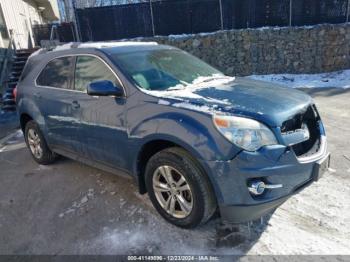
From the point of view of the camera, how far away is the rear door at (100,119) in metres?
3.38

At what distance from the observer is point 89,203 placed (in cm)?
381

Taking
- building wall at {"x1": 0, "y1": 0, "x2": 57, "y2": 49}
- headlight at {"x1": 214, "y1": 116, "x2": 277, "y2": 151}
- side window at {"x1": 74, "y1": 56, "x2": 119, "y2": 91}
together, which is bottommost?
headlight at {"x1": 214, "y1": 116, "x2": 277, "y2": 151}

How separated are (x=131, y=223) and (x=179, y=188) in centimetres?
73

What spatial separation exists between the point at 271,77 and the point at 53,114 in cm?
959

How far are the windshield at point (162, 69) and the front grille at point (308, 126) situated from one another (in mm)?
1225

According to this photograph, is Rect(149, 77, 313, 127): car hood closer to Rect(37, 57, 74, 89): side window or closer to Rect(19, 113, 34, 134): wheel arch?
Rect(37, 57, 74, 89): side window

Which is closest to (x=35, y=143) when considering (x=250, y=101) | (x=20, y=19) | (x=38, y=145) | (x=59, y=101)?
(x=38, y=145)

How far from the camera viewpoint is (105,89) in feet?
10.7

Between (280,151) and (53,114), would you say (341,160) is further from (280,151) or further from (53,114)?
(53,114)

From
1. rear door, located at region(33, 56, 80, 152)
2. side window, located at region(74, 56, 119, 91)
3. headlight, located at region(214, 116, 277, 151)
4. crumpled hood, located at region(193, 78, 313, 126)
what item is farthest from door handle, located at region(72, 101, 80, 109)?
headlight, located at region(214, 116, 277, 151)

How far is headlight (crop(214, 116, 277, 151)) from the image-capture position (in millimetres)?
2584

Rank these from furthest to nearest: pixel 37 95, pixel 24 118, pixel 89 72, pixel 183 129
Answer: pixel 24 118 → pixel 37 95 → pixel 89 72 → pixel 183 129

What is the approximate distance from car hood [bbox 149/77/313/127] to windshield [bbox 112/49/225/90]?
0.29 metres

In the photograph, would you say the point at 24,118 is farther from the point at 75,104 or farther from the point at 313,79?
the point at 313,79
